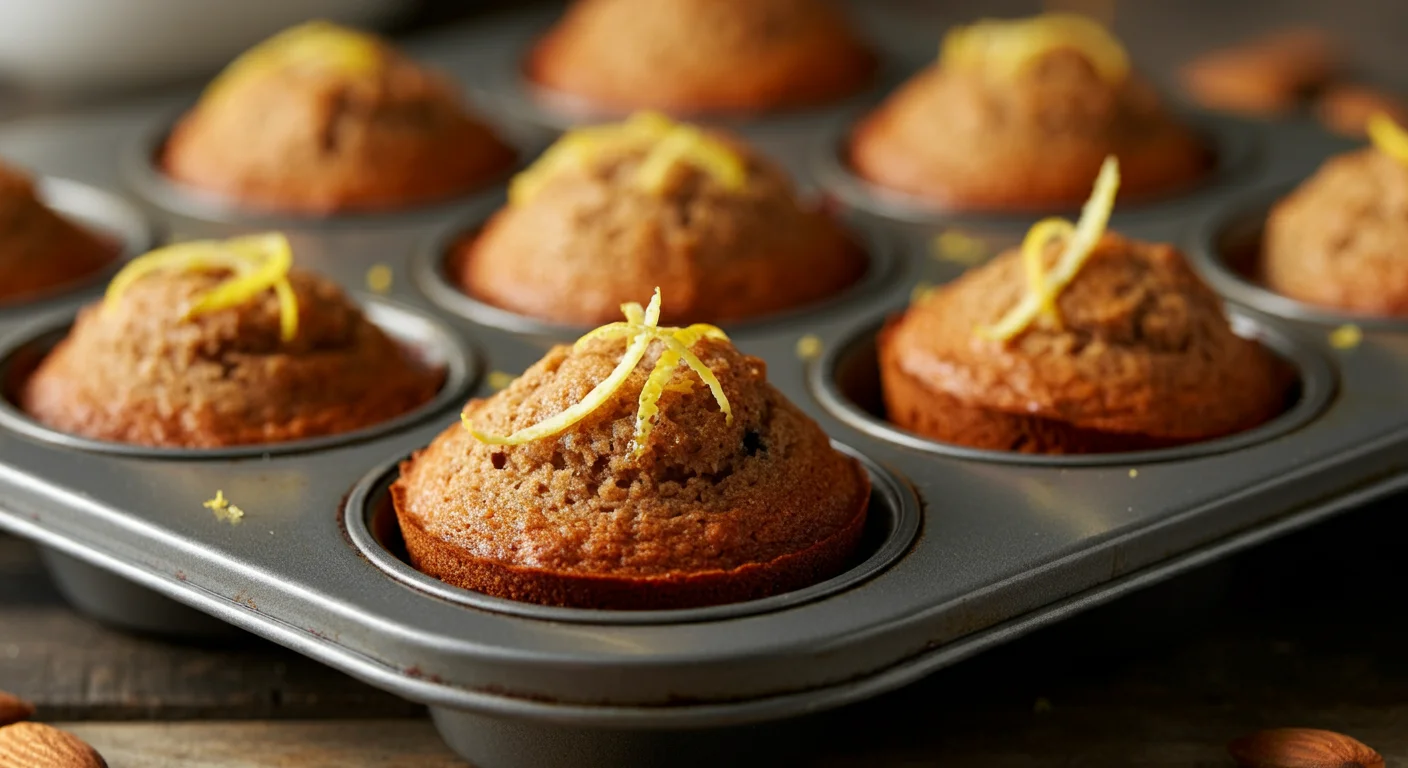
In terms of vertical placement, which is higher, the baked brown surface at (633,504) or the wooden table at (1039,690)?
the baked brown surface at (633,504)

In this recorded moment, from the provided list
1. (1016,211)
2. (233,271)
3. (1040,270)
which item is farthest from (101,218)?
(1040,270)

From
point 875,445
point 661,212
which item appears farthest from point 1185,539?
point 661,212

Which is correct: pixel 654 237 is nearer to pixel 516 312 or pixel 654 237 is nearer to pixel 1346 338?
pixel 516 312

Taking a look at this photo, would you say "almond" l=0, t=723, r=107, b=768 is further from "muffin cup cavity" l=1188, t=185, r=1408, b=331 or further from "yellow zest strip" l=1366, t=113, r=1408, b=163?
"yellow zest strip" l=1366, t=113, r=1408, b=163

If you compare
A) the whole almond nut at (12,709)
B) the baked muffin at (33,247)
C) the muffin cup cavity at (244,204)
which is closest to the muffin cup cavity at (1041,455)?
the muffin cup cavity at (244,204)

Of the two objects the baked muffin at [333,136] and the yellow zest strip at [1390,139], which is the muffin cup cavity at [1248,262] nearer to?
the yellow zest strip at [1390,139]
